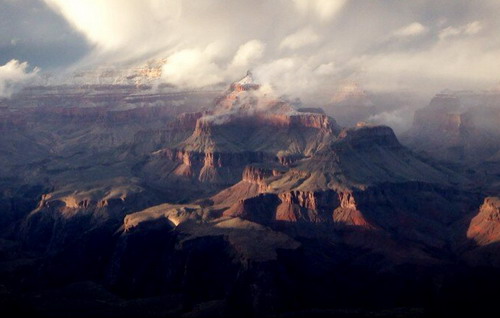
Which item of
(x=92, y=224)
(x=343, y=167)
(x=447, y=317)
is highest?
(x=343, y=167)

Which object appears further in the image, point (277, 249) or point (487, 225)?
point (487, 225)

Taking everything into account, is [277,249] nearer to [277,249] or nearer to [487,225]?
[277,249]

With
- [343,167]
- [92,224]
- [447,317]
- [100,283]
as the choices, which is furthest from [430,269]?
[92,224]

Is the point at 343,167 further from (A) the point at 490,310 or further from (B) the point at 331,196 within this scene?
(A) the point at 490,310

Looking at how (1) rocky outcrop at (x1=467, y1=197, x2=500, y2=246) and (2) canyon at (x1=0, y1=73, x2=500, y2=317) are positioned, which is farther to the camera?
(1) rocky outcrop at (x1=467, y1=197, x2=500, y2=246)

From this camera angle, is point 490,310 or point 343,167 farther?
point 343,167

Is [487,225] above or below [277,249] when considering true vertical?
above

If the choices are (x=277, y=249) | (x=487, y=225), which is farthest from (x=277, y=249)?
(x=487, y=225)

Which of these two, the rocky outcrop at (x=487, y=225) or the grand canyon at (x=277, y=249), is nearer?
the grand canyon at (x=277, y=249)

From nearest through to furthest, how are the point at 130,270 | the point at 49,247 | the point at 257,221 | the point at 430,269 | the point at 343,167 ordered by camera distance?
1. the point at 430,269
2. the point at 130,270
3. the point at 257,221
4. the point at 49,247
5. the point at 343,167

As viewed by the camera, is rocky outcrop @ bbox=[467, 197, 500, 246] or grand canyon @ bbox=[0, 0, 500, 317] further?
rocky outcrop @ bbox=[467, 197, 500, 246]

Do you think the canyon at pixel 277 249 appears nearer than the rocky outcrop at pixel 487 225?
Yes
